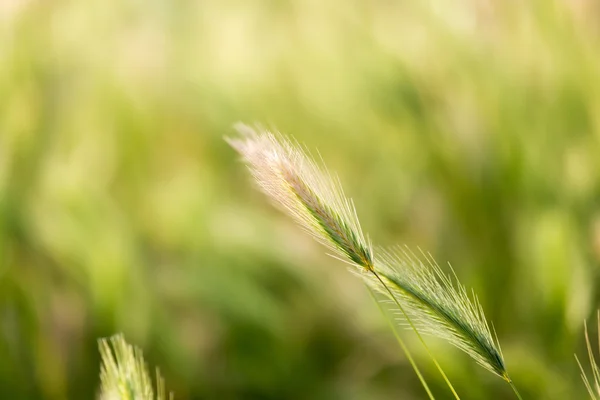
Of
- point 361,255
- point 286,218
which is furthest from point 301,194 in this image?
point 286,218

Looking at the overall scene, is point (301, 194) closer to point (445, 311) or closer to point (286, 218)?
point (445, 311)

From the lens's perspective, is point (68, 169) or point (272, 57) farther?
point (272, 57)

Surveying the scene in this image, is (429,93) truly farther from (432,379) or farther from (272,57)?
(432,379)

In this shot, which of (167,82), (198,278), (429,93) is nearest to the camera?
(198,278)

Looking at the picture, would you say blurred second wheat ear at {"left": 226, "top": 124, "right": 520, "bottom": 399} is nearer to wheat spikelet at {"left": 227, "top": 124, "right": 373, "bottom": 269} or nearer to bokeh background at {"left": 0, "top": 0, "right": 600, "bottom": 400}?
wheat spikelet at {"left": 227, "top": 124, "right": 373, "bottom": 269}

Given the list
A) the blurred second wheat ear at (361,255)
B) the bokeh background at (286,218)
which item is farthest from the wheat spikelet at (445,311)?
the bokeh background at (286,218)

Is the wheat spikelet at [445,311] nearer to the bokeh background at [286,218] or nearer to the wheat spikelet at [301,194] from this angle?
the wheat spikelet at [301,194]

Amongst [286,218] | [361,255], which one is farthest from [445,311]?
[286,218]

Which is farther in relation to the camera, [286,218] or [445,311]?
[286,218]

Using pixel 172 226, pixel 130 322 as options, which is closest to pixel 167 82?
pixel 172 226
